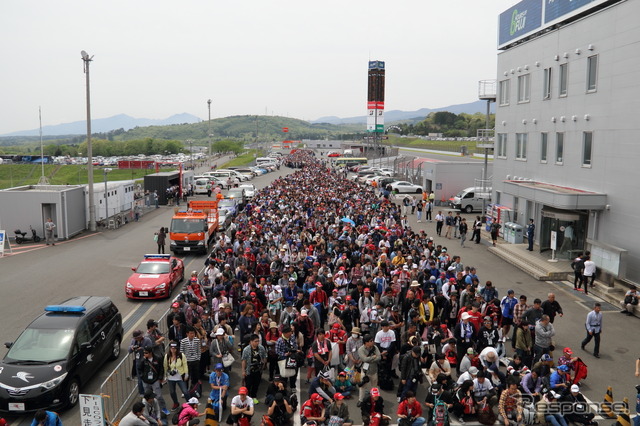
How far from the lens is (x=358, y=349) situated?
1051cm

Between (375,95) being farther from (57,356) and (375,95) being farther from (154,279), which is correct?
(57,356)

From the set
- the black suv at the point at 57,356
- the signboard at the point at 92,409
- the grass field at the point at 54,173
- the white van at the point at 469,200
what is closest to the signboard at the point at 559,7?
the white van at the point at 469,200

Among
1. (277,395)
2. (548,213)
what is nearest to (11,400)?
(277,395)

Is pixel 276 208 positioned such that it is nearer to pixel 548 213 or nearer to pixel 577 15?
pixel 548 213

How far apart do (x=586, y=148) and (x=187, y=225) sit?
1808cm

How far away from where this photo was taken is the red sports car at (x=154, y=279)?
17375mm

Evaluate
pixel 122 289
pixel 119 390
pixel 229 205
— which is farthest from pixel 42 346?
pixel 229 205

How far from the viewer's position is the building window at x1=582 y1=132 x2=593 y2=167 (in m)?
21.7

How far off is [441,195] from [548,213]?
19571 mm

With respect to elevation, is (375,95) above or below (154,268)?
above

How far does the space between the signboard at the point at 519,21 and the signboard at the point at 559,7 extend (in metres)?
0.88

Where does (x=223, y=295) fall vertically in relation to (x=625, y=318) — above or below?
above

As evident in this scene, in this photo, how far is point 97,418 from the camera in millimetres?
8125

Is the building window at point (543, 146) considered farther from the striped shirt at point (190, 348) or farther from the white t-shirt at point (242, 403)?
the white t-shirt at point (242, 403)
